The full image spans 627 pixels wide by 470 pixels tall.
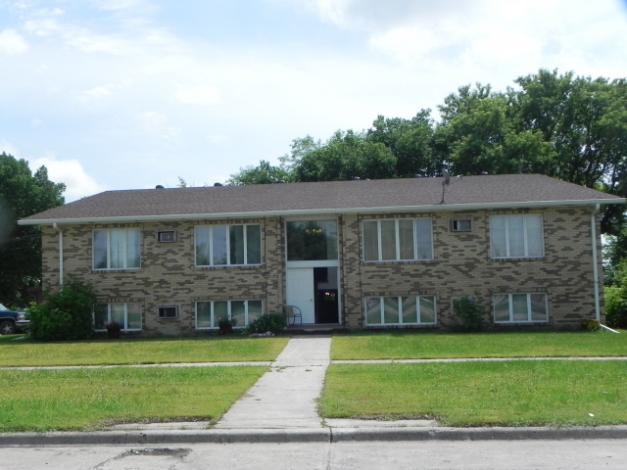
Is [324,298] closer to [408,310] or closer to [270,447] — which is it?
[408,310]

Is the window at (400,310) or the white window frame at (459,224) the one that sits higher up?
the white window frame at (459,224)

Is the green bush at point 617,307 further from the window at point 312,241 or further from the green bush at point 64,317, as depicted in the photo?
the green bush at point 64,317

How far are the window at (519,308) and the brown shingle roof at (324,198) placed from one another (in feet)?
9.99

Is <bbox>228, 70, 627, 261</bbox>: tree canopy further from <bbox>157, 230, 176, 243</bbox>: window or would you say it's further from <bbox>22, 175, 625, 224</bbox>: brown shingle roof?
<bbox>157, 230, 176, 243</bbox>: window

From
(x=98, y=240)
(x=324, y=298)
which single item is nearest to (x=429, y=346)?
(x=324, y=298)

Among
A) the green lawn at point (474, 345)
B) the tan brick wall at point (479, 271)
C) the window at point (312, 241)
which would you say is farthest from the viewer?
the window at point (312, 241)

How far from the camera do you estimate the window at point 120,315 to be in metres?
26.7

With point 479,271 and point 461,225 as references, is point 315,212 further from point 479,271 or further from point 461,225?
point 479,271

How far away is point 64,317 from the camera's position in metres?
25.5

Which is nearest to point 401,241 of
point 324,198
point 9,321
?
point 324,198

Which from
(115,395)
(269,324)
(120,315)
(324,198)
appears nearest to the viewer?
(115,395)

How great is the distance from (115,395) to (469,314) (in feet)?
47.7

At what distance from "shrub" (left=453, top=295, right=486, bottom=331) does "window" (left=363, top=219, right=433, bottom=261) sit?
1.88m

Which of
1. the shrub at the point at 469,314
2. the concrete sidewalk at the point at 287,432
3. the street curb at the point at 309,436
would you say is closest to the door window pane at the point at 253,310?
the shrub at the point at 469,314
